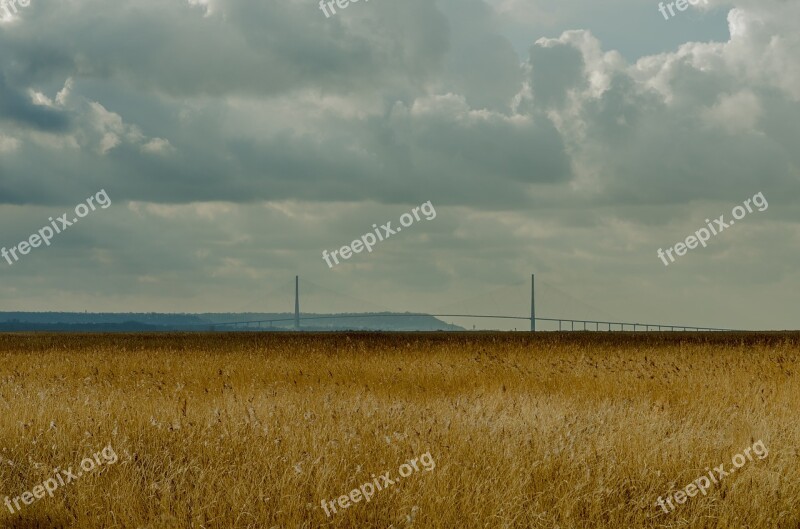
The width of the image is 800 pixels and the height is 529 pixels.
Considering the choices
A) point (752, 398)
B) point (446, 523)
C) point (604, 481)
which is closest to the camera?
point (446, 523)

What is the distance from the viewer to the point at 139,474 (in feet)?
24.0

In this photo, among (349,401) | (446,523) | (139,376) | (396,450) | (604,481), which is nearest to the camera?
(446,523)

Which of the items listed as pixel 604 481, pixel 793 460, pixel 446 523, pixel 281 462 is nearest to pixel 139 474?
pixel 281 462

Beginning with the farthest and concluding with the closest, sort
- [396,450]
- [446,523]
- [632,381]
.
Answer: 1. [632,381]
2. [396,450]
3. [446,523]

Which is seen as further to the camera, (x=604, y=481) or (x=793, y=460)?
(x=793, y=460)

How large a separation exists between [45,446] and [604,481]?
573 cm

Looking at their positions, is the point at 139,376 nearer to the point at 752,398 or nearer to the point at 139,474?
the point at 139,474

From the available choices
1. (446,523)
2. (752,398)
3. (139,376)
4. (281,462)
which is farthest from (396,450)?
(139,376)

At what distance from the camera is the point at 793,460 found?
778 cm

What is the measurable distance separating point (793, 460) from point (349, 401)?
6167 mm

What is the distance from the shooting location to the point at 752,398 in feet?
41.3

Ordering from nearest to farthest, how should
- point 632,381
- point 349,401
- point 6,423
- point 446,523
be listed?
1. point 446,523
2. point 6,423
3. point 349,401
4. point 632,381

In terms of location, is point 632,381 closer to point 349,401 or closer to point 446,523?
point 349,401

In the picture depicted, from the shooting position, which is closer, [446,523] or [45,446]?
[446,523]
